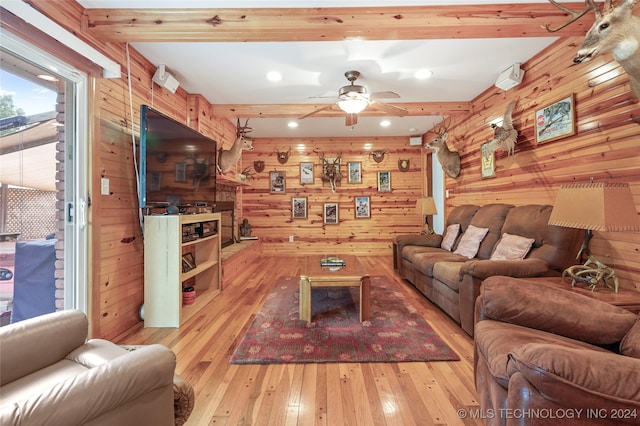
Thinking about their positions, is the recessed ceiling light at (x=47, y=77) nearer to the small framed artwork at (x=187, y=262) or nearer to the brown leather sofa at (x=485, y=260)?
the small framed artwork at (x=187, y=262)

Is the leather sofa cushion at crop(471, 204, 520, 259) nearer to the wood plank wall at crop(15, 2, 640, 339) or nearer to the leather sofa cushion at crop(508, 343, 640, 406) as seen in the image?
the wood plank wall at crop(15, 2, 640, 339)

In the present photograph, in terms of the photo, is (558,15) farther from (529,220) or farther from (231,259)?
(231,259)

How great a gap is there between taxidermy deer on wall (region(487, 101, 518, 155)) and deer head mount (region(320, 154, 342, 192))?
128 inches

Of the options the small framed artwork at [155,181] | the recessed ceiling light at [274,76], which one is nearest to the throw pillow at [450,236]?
the recessed ceiling light at [274,76]

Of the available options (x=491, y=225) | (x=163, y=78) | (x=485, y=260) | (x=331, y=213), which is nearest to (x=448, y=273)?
(x=485, y=260)

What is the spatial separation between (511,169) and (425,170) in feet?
9.17

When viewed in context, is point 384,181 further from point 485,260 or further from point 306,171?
point 485,260

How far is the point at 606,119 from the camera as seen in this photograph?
7.16 ft

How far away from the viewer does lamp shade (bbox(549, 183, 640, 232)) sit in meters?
1.59

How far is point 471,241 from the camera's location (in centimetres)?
339

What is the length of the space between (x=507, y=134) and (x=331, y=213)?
12.1 ft

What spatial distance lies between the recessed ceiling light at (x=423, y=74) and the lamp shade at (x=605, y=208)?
2.08 m

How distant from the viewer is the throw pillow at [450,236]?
12.7ft

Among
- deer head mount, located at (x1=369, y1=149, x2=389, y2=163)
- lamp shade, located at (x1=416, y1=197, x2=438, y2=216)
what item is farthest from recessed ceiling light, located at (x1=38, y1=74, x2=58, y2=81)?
deer head mount, located at (x1=369, y1=149, x2=389, y2=163)
